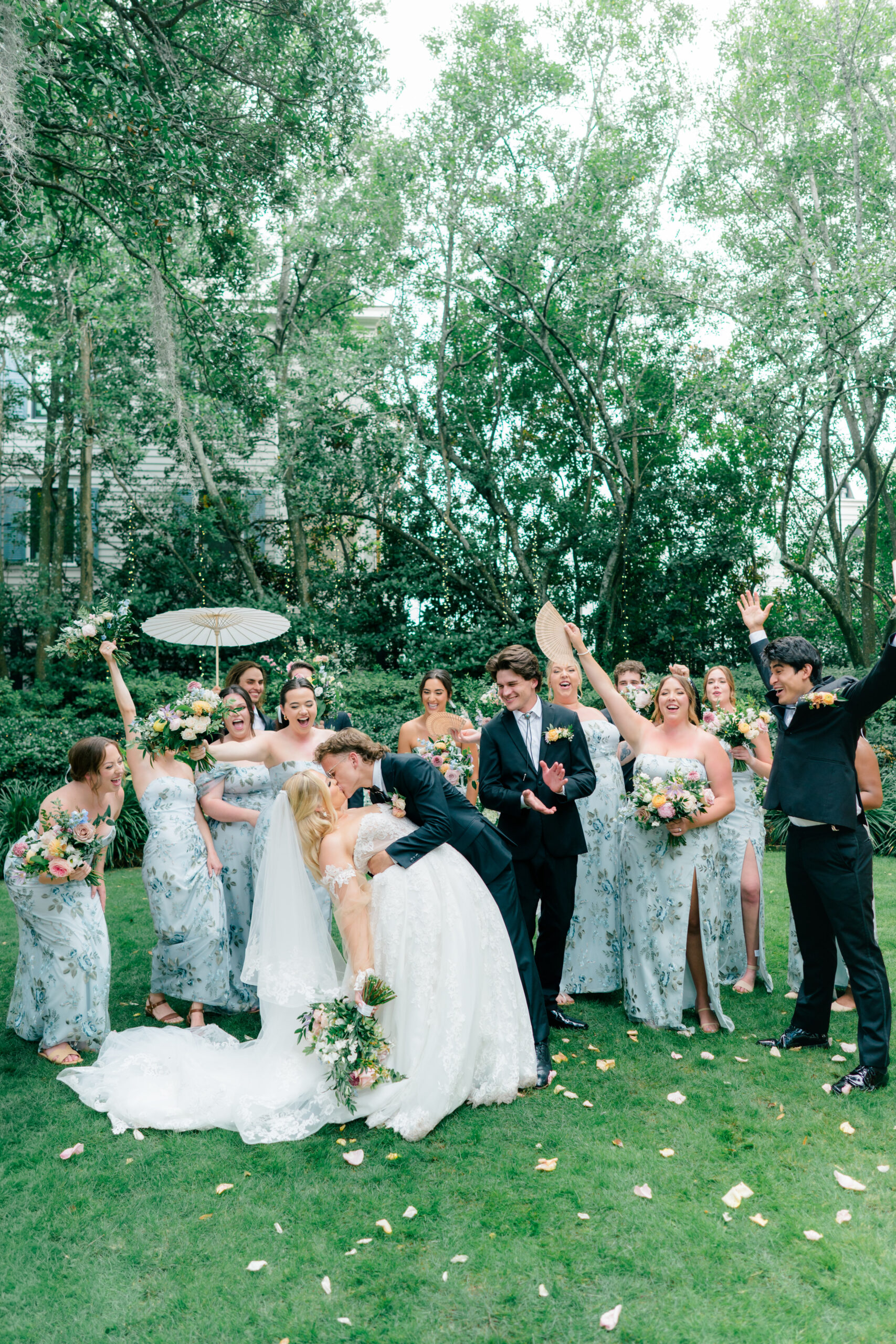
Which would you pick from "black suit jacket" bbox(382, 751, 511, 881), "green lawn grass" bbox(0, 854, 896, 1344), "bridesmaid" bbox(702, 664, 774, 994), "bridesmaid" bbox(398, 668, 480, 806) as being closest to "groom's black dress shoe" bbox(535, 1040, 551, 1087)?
"green lawn grass" bbox(0, 854, 896, 1344)

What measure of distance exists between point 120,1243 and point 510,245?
15790 millimetres

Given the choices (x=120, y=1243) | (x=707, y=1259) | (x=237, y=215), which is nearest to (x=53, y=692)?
(x=237, y=215)

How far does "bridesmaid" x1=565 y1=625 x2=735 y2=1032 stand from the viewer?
18.6 ft

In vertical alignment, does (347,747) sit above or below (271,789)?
above

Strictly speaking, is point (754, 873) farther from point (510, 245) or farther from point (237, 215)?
point (510, 245)

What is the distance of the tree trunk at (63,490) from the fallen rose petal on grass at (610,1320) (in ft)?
53.7

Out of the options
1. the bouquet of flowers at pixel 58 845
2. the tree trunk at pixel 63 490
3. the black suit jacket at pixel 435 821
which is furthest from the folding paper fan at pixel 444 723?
the tree trunk at pixel 63 490

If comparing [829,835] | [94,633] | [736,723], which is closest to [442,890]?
[829,835]

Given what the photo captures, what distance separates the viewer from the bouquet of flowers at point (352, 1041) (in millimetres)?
4359

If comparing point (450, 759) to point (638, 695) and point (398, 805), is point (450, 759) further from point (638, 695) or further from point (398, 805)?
point (398, 805)

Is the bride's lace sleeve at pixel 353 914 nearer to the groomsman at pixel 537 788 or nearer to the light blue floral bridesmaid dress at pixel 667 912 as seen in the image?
the groomsman at pixel 537 788

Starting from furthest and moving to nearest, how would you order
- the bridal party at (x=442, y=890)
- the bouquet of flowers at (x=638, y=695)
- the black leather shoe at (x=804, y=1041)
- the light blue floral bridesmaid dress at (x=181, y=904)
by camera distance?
the bouquet of flowers at (x=638, y=695) → the light blue floral bridesmaid dress at (x=181, y=904) → the black leather shoe at (x=804, y=1041) → the bridal party at (x=442, y=890)

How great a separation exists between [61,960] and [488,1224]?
10.00ft

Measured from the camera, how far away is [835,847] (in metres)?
4.87
